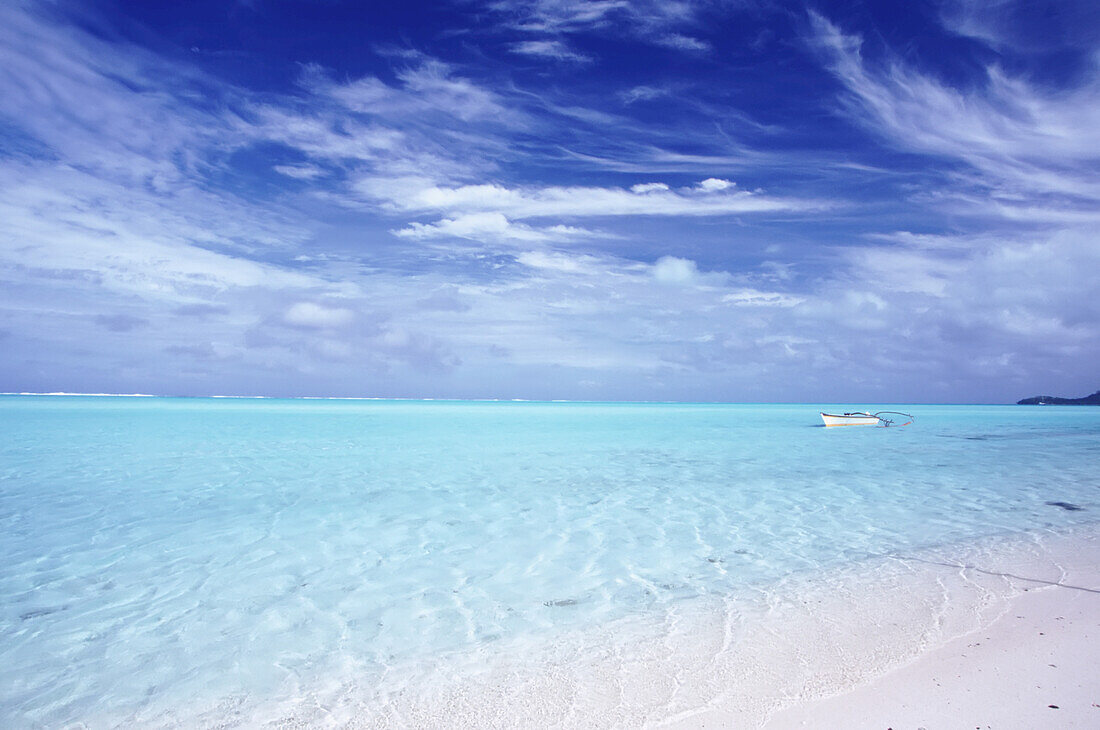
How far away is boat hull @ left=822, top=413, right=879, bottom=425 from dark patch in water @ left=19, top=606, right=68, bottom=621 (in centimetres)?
4246

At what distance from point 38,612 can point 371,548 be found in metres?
3.55

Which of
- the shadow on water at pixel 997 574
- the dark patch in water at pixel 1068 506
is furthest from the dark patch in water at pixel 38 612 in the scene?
the dark patch in water at pixel 1068 506

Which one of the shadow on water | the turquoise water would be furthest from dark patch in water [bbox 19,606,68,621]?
the shadow on water

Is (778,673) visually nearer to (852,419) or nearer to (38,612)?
(38,612)

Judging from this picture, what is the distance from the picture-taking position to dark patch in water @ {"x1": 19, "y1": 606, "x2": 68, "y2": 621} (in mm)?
5770

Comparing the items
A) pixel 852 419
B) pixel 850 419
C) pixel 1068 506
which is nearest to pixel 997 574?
pixel 1068 506

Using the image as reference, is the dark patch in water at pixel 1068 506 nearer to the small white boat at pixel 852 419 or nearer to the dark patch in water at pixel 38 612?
the dark patch in water at pixel 38 612

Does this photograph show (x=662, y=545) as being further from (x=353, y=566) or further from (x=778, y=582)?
(x=353, y=566)

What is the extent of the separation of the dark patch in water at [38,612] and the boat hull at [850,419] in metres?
42.5

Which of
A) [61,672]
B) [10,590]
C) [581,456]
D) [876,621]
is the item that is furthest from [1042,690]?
[581,456]

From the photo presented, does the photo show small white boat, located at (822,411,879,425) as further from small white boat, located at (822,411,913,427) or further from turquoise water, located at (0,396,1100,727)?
turquoise water, located at (0,396,1100,727)

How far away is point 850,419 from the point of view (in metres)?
43.5

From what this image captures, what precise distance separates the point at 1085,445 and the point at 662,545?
31166 millimetres

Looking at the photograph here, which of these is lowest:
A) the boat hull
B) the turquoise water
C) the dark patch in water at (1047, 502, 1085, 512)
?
the turquoise water
